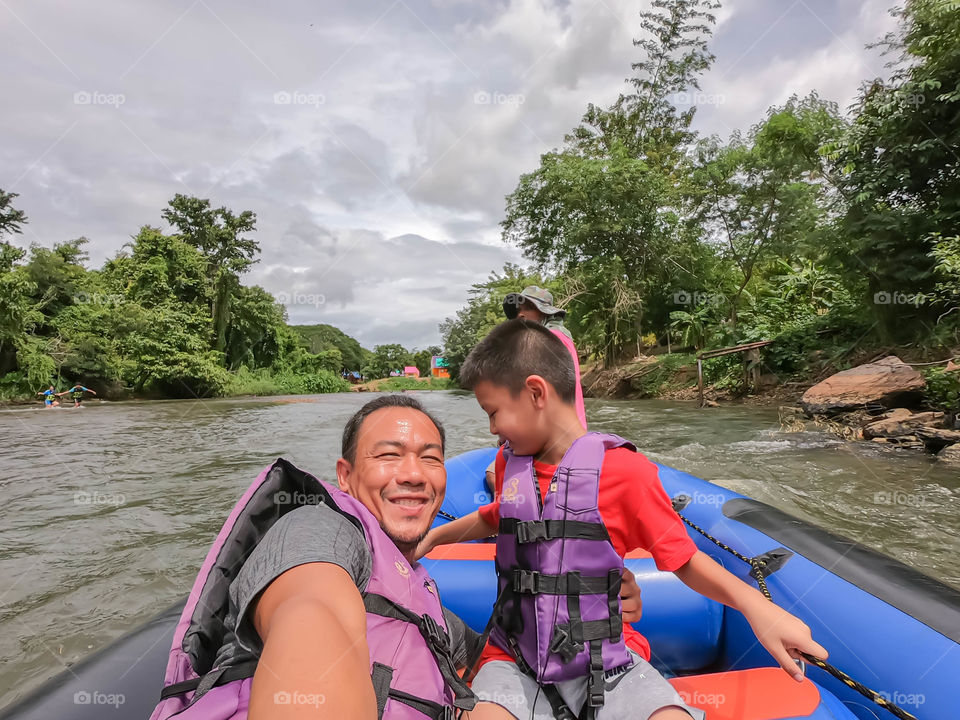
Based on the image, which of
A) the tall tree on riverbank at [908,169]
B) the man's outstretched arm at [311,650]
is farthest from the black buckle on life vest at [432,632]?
the tall tree on riverbank at [908,169]

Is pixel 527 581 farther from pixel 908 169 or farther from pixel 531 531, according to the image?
pixel 908 169

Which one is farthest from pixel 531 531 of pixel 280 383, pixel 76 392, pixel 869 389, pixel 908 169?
pixel 280 383

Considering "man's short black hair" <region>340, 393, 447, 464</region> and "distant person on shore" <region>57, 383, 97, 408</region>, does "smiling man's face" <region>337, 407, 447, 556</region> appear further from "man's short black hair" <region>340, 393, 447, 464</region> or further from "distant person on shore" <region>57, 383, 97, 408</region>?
"distant person on shore" <region>57, 383, 97, 408</region>

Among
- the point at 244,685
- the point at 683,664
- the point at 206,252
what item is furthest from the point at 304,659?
the point at 206,252

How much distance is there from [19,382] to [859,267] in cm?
2391

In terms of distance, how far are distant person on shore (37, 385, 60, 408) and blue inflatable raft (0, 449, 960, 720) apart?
19.5m

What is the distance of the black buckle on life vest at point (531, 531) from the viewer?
53.4 inches

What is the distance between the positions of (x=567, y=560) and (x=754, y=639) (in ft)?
3.23

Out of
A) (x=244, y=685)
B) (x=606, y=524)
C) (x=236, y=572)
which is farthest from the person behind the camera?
(x=606, y=524)

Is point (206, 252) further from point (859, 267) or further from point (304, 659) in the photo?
point (304, 659)

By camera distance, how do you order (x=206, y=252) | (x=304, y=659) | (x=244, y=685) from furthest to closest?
1. (x=206, y=252)
2. (x=244, y=685)
3. (x=304, y=659)

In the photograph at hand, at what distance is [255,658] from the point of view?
31.0 inches

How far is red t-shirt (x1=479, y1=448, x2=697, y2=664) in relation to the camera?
1258 millimetres

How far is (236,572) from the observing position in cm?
89
